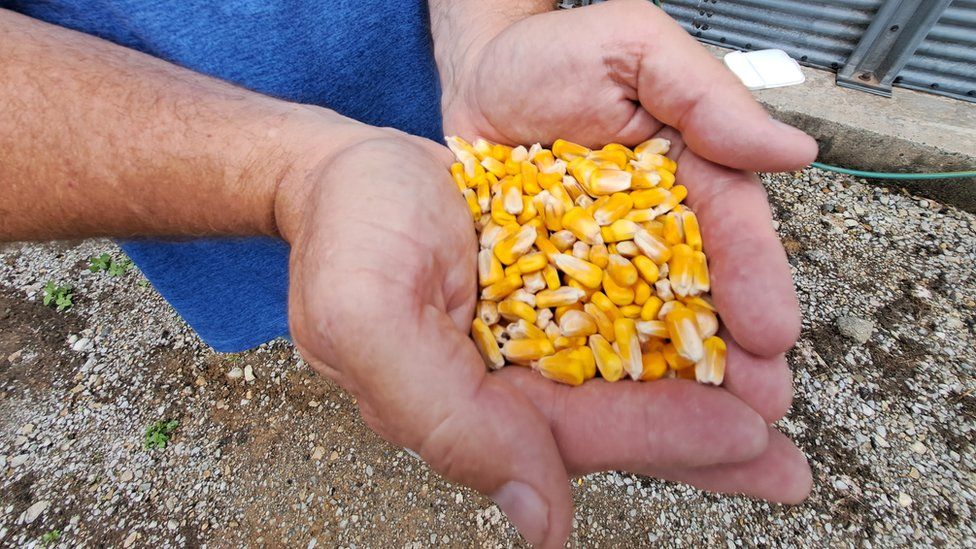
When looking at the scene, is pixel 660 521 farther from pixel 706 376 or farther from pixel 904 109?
pixel 904 109

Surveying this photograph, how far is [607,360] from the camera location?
1.22 meters

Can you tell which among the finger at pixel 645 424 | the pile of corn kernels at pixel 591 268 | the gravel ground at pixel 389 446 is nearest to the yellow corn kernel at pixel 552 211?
the pile of corn kernels at pixel 591 268

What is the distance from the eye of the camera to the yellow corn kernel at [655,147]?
1503 millimetres

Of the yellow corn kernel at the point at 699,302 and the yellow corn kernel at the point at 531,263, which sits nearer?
the yellow corn kernel at the point at 699,302

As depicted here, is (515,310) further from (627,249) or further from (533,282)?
(627,249)

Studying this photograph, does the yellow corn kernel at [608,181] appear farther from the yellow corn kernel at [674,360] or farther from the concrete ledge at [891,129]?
the concrete ledge at [891,129]

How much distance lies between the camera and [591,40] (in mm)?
1435

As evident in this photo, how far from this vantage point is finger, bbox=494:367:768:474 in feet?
3.44

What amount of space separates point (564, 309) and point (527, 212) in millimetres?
262

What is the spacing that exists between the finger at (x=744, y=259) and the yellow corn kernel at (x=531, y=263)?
366 millimetres

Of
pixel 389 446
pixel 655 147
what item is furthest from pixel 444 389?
pixel 389 446

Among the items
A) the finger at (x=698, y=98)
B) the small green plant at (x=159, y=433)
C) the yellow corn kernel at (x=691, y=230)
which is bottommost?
the small green plant at (x=159, y=433)

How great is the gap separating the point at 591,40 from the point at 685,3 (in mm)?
2237

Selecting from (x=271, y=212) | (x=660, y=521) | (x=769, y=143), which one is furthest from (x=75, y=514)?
(x=769, y=143)
